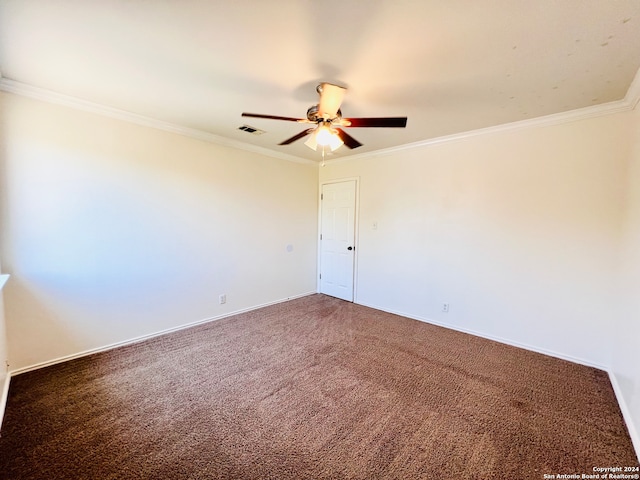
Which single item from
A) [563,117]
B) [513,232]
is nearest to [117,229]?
[513,232]

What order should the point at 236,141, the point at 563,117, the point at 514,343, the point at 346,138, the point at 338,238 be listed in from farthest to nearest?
1. the point at 338,238
2. the point at 236,141
3. the point at 514,343
4. the point at 563,117
5. the point at 346,138

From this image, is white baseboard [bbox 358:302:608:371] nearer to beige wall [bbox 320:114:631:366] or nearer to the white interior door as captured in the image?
beige wall [bbox 320:114:631:366]

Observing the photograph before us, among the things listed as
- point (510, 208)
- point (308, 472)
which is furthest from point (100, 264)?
point (510, 208)

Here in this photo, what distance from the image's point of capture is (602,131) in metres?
2.50

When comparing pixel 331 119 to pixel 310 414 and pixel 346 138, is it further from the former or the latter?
pixel 310 414

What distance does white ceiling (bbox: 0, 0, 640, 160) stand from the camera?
1419mm

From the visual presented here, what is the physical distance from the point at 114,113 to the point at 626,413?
5.08 m

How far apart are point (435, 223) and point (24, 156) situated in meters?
4.36

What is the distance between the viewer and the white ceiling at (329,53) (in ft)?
4.66

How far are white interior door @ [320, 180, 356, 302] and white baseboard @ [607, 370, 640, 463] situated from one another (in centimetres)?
306

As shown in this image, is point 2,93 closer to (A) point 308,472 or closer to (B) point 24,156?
(B) point 24,156

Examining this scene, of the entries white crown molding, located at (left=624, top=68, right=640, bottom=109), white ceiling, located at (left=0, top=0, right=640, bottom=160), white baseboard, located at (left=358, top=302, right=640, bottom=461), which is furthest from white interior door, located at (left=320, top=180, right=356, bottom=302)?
white crown molding, located at (left=624, top=68, right=640, bottom=109)

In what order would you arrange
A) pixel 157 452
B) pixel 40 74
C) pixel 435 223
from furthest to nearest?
1. pixel 435 223
2. pixel 40 74
3. pixel 157 452

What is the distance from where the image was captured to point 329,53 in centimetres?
175
